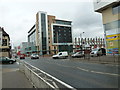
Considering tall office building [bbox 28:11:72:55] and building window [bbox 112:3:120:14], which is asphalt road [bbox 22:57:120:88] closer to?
building window [bbox 112:3:120:14]

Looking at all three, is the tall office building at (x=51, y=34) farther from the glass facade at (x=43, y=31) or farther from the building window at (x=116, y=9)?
the building window at (x=116, y=9)

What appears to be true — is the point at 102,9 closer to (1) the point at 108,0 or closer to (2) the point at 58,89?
(1) the point at 108,0

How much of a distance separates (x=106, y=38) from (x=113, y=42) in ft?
7.21

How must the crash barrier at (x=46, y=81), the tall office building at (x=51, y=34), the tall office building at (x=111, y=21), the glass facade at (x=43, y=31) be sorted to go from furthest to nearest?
1. the glass facade at (x=43, y=31)
2. the tall office building at (x=51, y=34)
3. the tall office building at (x=111, y=21)
4. the crash barrier at (x=46, y=81)

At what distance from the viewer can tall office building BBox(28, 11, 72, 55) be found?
269 feet

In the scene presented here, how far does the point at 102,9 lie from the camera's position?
26031 mm

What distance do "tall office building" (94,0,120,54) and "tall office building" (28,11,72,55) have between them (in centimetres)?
5349

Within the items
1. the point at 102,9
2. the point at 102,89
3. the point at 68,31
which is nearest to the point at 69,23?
the point at 68,31

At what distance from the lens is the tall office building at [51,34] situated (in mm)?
82000

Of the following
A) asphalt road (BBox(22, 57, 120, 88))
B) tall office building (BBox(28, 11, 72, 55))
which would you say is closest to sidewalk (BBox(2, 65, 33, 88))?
asphalt road (BBox(22, 57, 120, 88))

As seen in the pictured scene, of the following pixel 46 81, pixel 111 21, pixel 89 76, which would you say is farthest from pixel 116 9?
pixel 46 81

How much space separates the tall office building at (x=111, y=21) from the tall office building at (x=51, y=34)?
53495 mm

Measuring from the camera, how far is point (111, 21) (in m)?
24.5

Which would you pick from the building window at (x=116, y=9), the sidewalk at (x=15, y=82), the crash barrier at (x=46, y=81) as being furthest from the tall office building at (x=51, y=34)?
the crash barrier at (x=46, y=81)
